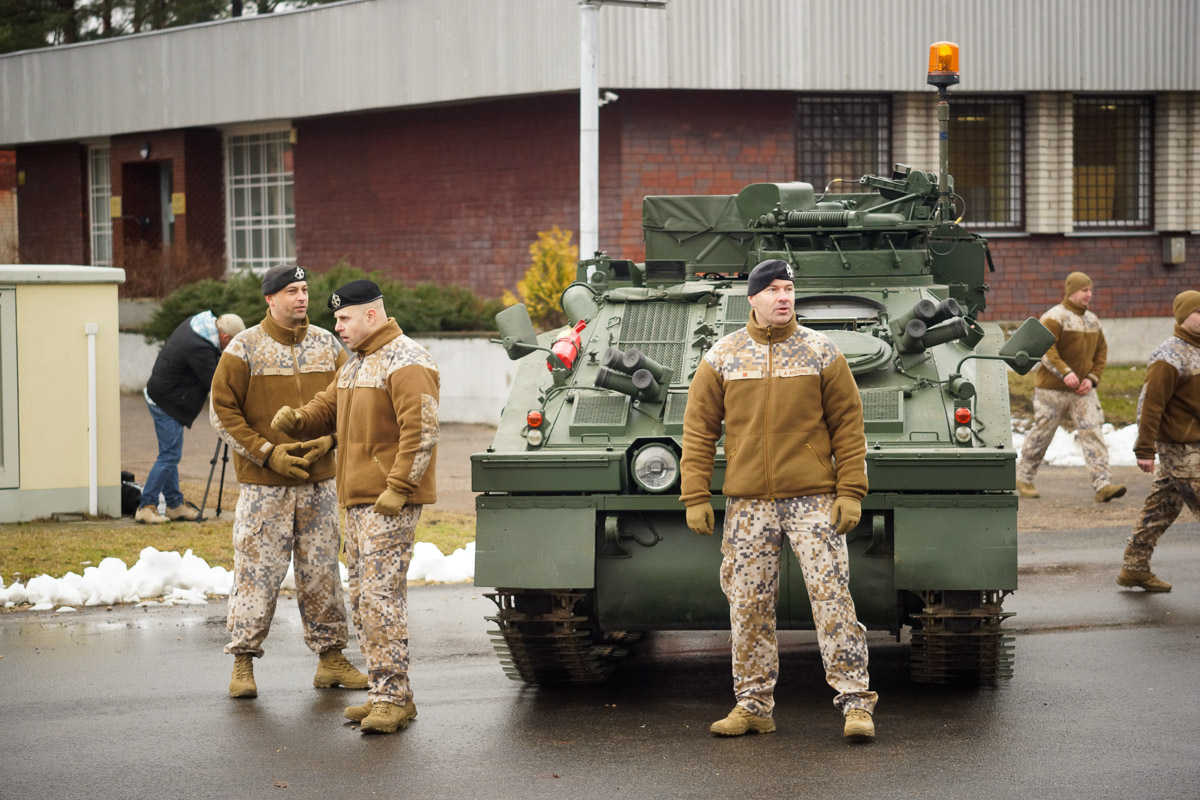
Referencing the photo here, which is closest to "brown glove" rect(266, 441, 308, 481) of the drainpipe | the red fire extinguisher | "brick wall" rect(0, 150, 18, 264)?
the red fire extinguisher

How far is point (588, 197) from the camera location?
1470 cm

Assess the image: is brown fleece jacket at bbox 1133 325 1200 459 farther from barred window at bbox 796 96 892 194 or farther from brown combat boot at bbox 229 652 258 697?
barred window at bbox 796 96 892 194

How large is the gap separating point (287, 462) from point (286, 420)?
8.2 inches

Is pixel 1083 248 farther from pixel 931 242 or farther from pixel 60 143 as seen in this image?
pixel 60 143

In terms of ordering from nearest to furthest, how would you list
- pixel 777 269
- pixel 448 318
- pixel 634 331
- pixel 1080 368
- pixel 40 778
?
pixel 40 778 → pixel 777 269 → pixel 634 331 → pixel 1080 368 → pixel 448 318

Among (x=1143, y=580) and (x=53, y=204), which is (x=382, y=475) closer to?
(x=1143, y=580)

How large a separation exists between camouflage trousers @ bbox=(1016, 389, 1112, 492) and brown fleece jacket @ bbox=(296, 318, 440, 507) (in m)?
7.85

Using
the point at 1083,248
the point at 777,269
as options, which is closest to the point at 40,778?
the point at 777,269

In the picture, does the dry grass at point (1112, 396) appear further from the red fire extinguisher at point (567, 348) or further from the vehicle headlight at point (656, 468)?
the vehicle headlight at point (656, 468)

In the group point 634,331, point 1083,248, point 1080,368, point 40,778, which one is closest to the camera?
point 40,778

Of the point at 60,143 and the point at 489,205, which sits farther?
the point at 60,143

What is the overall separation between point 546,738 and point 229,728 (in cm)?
138

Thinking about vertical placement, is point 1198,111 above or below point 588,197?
above

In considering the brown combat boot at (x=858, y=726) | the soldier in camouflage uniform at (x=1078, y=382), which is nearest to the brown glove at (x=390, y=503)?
the brown combat boot at (x=858, y=726)
